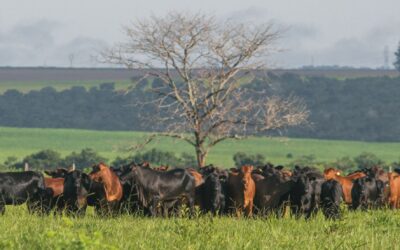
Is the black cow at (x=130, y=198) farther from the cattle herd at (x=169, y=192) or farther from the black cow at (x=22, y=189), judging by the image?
the black cow at (x=22, y=189)

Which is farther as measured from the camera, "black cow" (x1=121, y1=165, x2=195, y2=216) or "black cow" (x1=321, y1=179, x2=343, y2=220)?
"black cow" (x1=321, y1=179, x2=343, y2=220)

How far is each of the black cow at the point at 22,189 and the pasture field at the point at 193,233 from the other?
1.62 metres

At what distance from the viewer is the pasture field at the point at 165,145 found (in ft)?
330

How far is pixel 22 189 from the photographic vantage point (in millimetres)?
22938

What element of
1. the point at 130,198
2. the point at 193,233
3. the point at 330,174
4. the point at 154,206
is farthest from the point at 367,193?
the point at 193,233

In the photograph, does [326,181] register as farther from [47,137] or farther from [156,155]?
[47,137]

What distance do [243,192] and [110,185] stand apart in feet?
8.63

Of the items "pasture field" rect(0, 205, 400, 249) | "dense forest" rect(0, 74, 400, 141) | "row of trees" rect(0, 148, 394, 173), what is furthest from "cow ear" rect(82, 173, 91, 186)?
"dense forest" rect(0, 74, 400, 141)

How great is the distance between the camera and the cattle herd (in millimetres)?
22734

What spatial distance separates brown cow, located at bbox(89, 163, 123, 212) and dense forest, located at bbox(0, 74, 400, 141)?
10269 cm

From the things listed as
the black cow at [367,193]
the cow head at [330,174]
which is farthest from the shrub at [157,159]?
the black cow at [367,193]

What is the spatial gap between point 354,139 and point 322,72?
1302 inches

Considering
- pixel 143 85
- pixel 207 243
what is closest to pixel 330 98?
pixel 143 85

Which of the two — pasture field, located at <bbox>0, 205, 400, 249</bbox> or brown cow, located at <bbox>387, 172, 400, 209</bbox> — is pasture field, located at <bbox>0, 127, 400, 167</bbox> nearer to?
brown cow, located at <bbox>387, 172, 400, 209</bbox>
